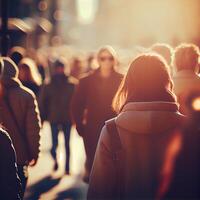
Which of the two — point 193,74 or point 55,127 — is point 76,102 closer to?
point 193,74

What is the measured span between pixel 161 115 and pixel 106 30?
18133 centimetres

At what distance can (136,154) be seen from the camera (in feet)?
16.6

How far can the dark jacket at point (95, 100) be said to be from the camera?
978cm

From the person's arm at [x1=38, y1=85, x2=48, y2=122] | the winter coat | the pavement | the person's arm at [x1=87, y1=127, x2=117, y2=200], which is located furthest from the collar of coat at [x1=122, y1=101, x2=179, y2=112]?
the person's arm at [x1=38, y1=85, x2=48, y2=122]

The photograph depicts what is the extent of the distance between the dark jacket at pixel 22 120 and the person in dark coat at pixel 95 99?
1772 millimetres

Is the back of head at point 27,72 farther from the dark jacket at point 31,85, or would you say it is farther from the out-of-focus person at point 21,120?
the out-of-focus person at point 21,120

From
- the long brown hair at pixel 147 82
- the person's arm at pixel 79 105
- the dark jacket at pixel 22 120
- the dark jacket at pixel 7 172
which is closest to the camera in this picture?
the dark jacket at pixel 7 172

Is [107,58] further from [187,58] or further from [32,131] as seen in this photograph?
[32,131]

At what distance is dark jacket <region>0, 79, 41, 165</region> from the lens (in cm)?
800

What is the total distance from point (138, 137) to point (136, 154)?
0.10m

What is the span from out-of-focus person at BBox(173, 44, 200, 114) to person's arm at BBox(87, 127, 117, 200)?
3009 mm

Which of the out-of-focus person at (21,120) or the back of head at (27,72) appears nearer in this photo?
the out-of-focus person at (21,120)

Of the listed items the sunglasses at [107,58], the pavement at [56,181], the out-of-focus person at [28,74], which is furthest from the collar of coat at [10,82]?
the pavement at [56,181]

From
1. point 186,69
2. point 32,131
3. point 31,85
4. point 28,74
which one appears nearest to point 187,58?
point 186,69
